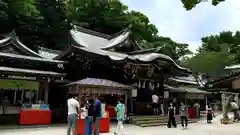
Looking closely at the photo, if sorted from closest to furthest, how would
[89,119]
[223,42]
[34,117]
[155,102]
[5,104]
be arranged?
[89,119] < [34,117] < [5,104] < [155,102] < [223,42]

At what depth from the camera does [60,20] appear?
3128cm

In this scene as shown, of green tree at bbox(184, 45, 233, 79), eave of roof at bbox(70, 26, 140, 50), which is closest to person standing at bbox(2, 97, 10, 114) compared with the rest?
eave of roof at bbox(70, 26, 140, 50)

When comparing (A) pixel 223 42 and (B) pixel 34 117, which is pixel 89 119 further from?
(A) pixel 223 42

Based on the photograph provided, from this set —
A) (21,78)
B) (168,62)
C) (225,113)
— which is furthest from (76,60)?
(225,113)

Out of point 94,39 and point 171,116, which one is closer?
point 171,116

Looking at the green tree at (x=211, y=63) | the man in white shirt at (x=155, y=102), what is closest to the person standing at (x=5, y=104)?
the man in white shirt at (x=155, y=102)

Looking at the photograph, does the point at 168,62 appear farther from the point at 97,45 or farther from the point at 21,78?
the point at 21,78

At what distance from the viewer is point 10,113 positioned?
18547mm

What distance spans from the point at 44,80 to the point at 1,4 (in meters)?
10.3

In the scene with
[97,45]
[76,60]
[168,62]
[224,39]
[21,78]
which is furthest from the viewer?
[224,39]

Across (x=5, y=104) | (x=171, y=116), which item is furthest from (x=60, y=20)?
(x=171, y=116)

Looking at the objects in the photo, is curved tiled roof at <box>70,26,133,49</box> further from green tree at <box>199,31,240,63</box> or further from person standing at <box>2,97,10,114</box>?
green tree at <box>199,31,240,63</box>

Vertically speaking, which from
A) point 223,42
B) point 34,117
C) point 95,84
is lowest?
point 34,117

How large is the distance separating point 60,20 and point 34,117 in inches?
677
